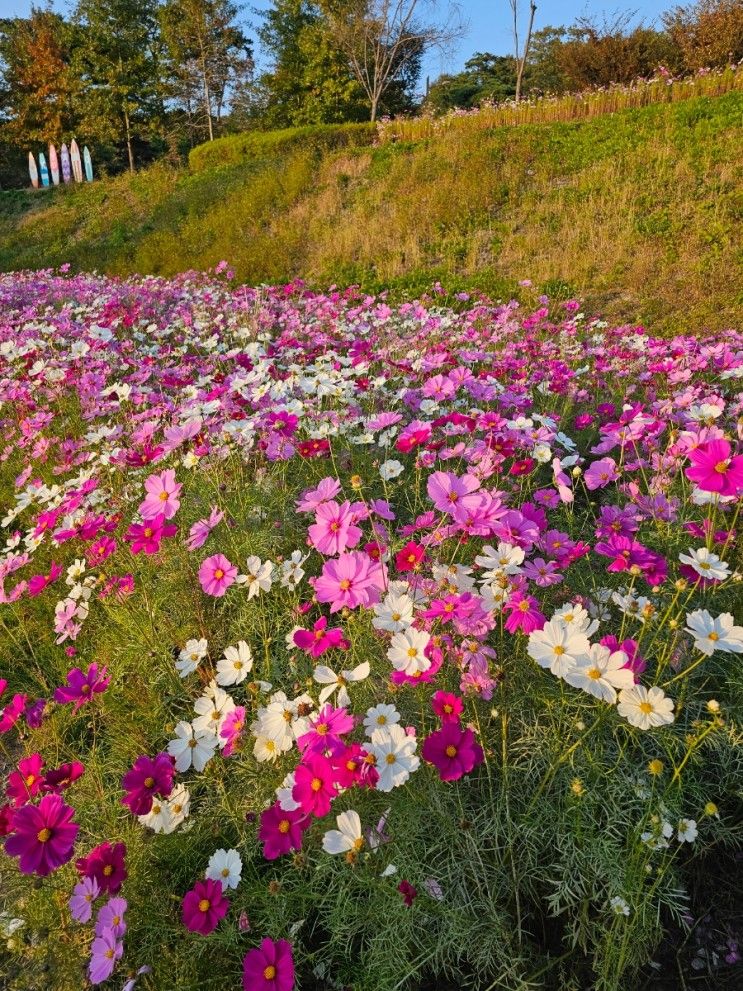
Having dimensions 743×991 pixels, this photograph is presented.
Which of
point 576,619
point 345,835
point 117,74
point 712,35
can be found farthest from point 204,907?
point 117,74

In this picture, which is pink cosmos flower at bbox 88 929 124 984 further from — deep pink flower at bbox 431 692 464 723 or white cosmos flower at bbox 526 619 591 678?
white cosmos flower at bbox 526 619 591 678

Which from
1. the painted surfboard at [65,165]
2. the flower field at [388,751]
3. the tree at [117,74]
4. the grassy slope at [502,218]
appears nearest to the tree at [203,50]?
the tree at [117,74]

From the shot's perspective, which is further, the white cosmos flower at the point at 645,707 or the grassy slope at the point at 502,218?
the grassy slope at the point at 502,218

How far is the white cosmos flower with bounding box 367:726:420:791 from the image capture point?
1.10 m

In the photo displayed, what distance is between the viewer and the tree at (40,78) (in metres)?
24.1

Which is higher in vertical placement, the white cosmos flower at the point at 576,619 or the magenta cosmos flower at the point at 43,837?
the white cosmos flower at the point at 576,619

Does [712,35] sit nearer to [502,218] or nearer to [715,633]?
[502,218]

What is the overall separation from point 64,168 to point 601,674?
25.3 m

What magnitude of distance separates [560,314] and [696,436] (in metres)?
4.77

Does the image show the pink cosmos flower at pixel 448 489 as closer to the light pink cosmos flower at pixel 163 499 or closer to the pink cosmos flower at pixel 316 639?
the pink cosmos flower at pixel 316 639

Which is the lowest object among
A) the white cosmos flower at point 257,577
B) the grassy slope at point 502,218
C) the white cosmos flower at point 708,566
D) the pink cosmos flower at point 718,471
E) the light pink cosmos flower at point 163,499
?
the white cosmos flower at point 257,577

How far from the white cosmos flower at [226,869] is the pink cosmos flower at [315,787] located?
0.27 metres

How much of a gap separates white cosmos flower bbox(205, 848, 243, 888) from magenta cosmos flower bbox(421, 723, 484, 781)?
0.45 metres

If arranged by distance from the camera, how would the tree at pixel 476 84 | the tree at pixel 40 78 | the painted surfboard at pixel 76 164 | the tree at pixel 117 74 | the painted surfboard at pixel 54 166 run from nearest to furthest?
the painted surfboard at pixel 76 164, the painted surfboard at pixel 54 166, the tree at pixel 117 74, the tree at pixel 40 78, the tree at pixel 476 84
